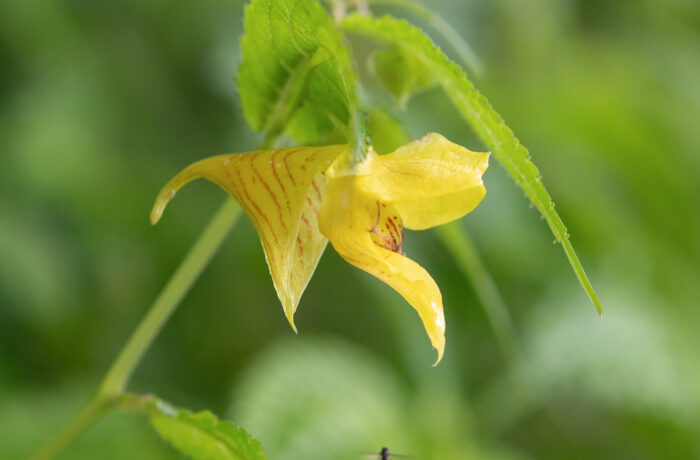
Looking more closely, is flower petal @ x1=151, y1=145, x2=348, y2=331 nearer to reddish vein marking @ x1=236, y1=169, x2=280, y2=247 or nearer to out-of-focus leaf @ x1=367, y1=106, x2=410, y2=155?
reddish vein marking @ x1=236, y1=169, x2=280, y2=247

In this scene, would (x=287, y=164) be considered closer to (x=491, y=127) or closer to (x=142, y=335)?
(x=491, y=127)

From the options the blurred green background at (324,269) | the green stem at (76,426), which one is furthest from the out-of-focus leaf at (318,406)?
the green stem at (76,426)

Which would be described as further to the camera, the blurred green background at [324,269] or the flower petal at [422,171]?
the blurred green background at [324,269]

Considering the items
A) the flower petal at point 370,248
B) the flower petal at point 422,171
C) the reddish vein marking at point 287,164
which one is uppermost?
the flower petal at point 422,171

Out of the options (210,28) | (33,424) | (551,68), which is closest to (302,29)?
(33,424)

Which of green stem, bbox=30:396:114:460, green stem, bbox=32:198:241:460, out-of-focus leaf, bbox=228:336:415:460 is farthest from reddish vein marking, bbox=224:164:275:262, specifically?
out-of-focus leaf, bbox=228:336:415:460

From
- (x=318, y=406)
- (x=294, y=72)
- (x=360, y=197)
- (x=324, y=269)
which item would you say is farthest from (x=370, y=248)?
(x=324, y=269)

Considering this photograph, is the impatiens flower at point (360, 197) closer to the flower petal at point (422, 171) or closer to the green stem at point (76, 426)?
the flower petal at point (422, 171)
